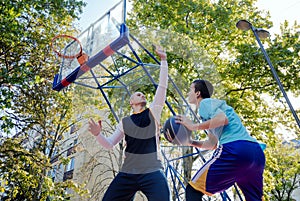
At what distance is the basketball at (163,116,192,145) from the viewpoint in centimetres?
316

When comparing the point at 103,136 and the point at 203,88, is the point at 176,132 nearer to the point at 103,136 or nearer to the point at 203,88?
the point at 203,88

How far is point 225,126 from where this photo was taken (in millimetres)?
2498

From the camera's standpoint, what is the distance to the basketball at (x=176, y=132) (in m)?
3.16

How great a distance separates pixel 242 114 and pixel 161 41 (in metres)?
7.66

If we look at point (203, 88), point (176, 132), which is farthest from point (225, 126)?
point (176, 132)

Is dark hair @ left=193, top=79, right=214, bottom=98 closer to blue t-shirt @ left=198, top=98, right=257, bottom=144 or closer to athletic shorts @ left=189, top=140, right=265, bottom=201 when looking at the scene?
blue t-shirt @ left=198, top=98, right=257, bottom=144

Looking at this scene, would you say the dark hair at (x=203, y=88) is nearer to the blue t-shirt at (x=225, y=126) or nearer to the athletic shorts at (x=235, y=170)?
the blue t-shirt at (x=225, y=126)

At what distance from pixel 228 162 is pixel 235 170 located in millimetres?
80

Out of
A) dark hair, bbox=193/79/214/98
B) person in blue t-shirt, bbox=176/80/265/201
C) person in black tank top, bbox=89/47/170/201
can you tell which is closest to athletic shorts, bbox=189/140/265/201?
Result: person in blue t-shirt, bbox=176/80/265/201

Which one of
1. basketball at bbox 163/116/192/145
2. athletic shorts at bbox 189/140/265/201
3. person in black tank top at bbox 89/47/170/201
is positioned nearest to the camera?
athletic shorts at bbox 189/140/265/201

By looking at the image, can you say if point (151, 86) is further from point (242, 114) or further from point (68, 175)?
point (68, 175)

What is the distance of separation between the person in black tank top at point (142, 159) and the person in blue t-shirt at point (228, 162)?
0.33 meters

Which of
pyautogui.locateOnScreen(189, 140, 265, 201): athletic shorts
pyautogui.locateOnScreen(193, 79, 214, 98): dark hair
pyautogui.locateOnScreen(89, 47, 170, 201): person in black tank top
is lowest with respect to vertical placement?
pyautogui.locateOnScreen(189, 140, 265, 201): athletic shorts

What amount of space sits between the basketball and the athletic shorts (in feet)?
2.64
